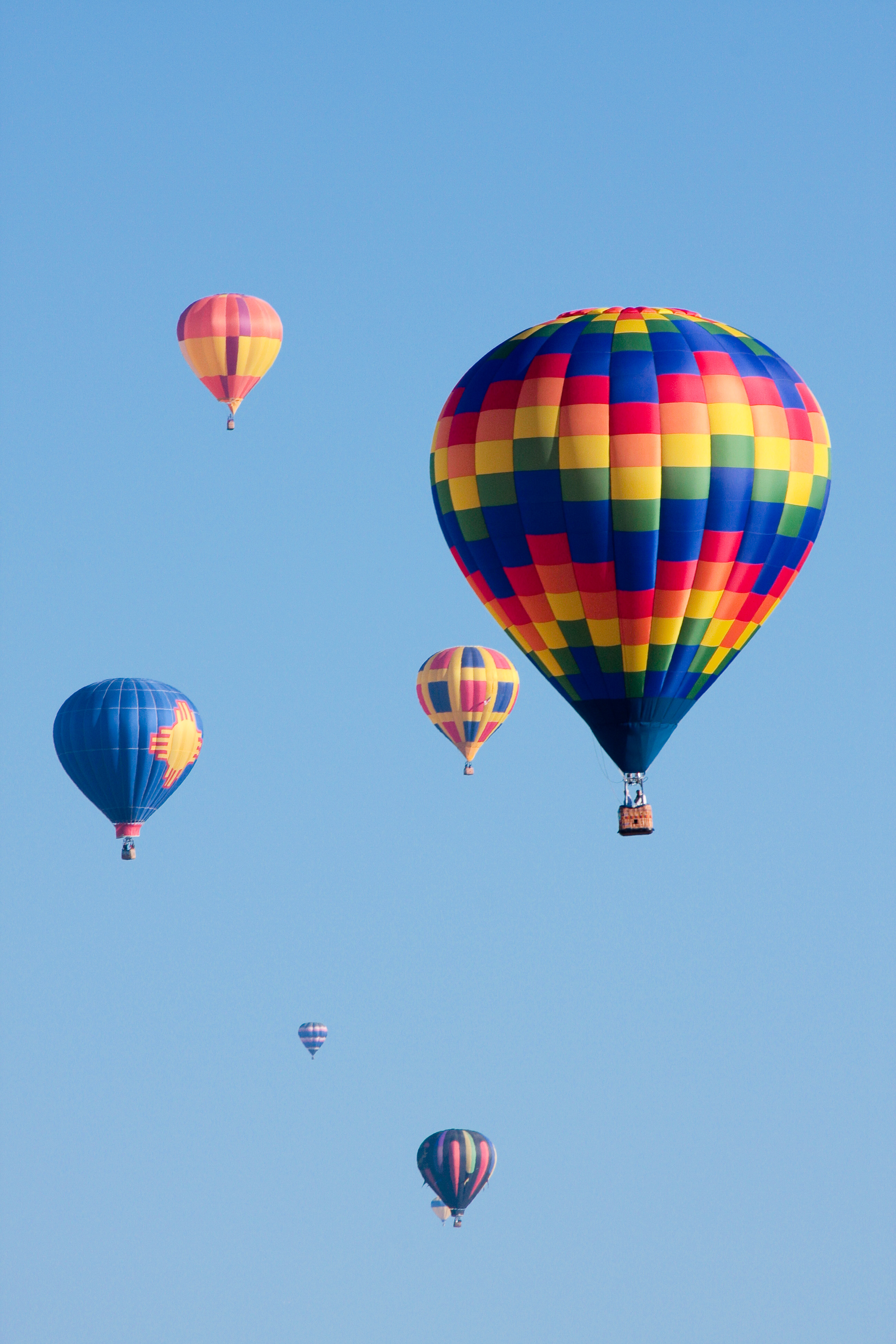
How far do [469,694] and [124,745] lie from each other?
28.0 feet

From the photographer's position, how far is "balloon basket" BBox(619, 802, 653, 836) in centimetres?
4181

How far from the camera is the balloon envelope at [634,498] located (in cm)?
4175

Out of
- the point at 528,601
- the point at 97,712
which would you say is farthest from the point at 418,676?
the point at 528,601

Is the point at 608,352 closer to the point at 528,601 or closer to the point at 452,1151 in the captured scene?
the point at 528,601

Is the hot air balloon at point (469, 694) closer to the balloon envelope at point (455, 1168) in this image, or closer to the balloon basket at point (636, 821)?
the balloon envelope at point (455, 1168)

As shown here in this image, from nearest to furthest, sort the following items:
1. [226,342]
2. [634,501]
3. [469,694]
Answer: [634,501] → [226,342] → [469,694]

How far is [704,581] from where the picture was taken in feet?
139

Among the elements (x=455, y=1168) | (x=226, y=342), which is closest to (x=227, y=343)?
(x=226, y=342)

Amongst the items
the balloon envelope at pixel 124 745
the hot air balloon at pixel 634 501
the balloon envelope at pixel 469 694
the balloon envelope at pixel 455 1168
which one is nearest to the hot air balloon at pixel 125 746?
the balloon envelope at pixel 124 745

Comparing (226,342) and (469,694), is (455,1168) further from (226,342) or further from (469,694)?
(226,342)

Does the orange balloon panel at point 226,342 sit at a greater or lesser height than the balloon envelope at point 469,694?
greater

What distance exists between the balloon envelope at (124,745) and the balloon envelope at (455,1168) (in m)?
11.3

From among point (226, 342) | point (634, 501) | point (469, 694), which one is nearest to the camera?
point (634, 501)

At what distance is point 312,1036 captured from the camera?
8062cm
